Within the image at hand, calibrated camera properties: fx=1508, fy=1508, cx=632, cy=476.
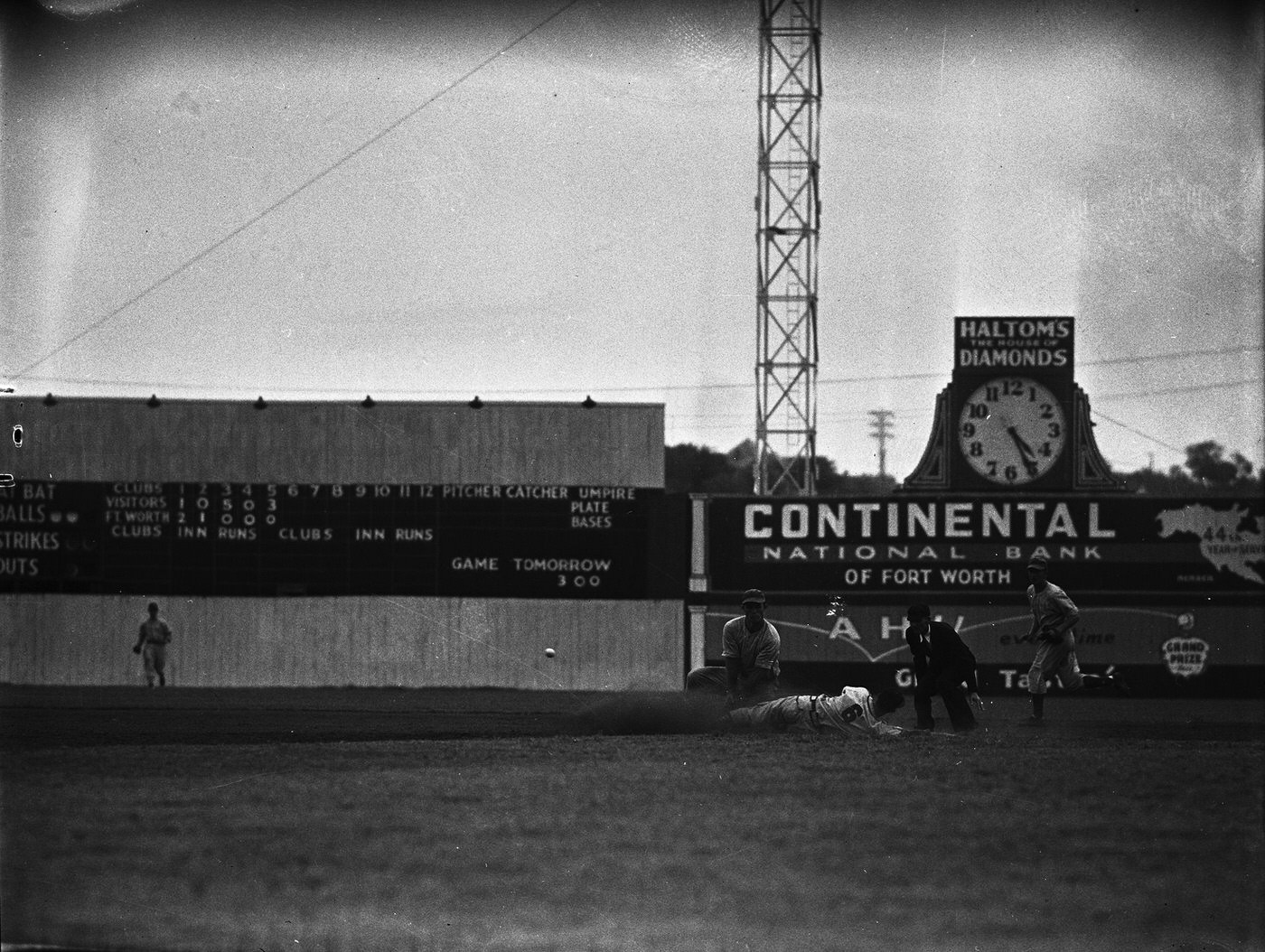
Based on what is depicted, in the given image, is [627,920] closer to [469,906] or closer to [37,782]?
[469,906]

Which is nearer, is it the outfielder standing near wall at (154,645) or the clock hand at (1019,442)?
the clock hand at (1019,442)

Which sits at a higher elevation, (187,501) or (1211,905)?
(187,501)

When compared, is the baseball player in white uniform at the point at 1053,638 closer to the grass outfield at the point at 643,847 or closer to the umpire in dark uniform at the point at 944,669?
the umpire in dark uniform at the point at 944,669

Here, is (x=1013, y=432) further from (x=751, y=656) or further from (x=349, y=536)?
(x=751, y=656)

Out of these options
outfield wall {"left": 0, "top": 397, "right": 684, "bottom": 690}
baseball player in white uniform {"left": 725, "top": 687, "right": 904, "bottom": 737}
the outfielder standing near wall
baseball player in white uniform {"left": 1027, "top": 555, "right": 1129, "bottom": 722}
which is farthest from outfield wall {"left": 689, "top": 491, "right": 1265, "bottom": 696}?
baseball player in white uniform {"left": 725, "top": 687, "right": 904, "bottom": 737}

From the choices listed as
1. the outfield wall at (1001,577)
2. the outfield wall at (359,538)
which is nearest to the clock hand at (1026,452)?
the outfield wall at (1001,577)

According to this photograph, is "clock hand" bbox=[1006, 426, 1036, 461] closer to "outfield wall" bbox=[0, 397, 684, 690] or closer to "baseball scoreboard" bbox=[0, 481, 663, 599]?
"outfield wall" bbox=[0, 397, 684, 690]

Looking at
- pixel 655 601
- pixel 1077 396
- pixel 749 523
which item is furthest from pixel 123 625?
pixel 1077 396

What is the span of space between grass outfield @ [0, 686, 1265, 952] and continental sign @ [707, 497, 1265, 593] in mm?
10463

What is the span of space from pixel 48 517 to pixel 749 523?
10343 mm

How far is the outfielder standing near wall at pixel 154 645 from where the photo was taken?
22.9 metres

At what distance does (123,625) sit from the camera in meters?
23.9

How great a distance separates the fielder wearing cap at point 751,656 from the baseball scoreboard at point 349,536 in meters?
10.0

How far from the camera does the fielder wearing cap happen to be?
11.8 metres
